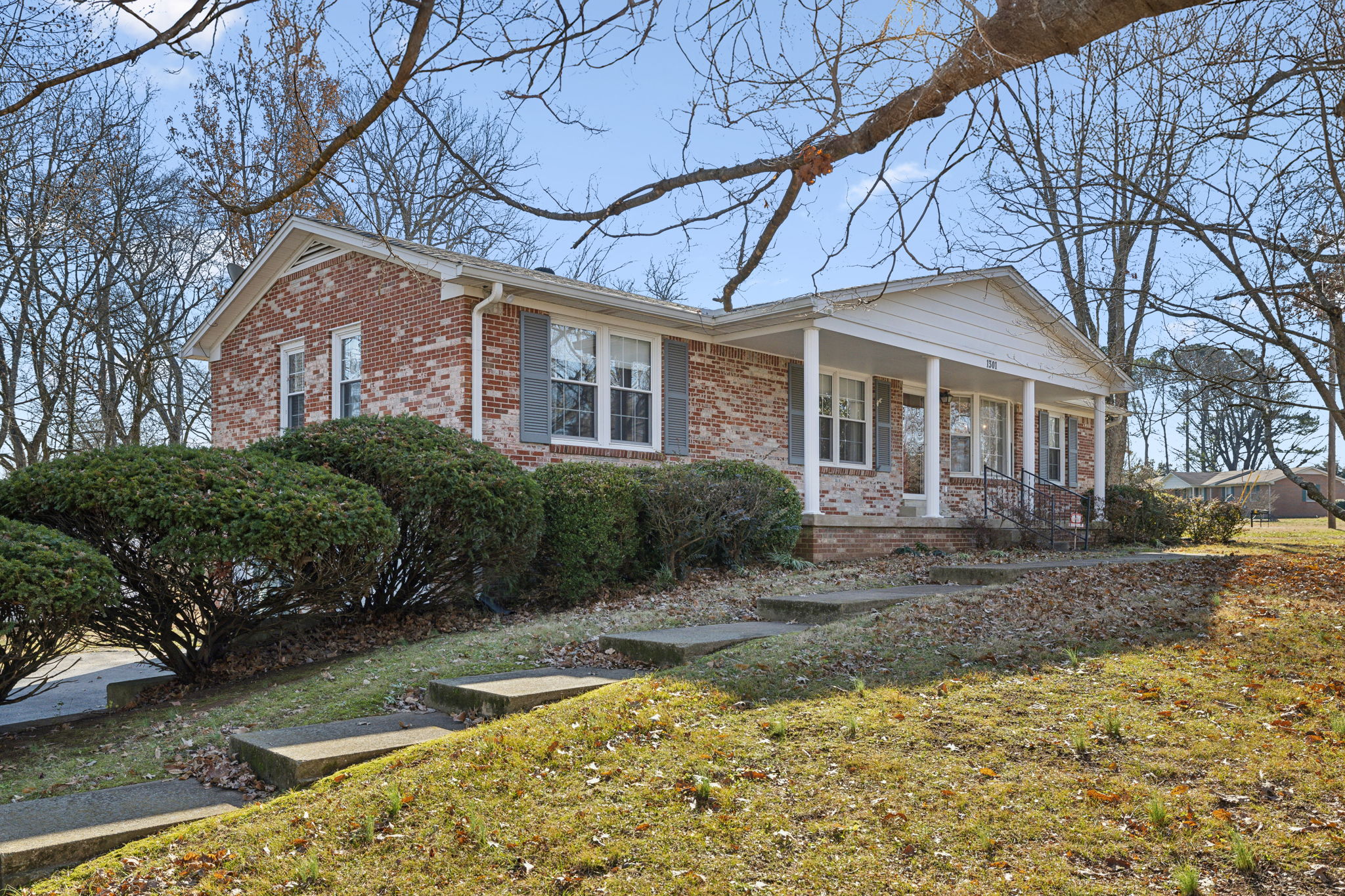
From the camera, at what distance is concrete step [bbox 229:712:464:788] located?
4.73 m

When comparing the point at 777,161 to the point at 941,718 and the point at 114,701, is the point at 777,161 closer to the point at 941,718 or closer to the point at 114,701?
the point at 941,718

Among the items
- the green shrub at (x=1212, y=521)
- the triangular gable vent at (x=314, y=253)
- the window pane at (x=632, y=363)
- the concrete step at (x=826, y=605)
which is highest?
the triangular gable vent at (x=314, y=253)

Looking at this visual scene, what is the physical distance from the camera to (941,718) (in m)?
4.90

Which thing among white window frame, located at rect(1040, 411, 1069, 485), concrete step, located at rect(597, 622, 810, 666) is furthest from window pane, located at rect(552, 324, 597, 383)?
white window frame, located at rect(1040, 411, 1069, 485)

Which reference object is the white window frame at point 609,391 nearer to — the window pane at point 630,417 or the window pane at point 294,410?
the window pane at point 630,417

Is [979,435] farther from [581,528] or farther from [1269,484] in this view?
[1269,484]

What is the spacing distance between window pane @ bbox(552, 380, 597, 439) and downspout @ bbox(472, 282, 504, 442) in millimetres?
1081

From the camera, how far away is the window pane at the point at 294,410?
559 inches

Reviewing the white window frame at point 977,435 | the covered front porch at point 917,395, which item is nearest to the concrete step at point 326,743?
the covered front porch at point 917,395

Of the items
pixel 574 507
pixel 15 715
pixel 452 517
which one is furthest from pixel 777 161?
pixel 15 715

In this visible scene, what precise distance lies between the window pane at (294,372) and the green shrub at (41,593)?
27.3ft

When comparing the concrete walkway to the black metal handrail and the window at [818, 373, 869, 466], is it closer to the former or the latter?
the window at [818, 373, 869, 466]

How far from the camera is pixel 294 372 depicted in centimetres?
1438

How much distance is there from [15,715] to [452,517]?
356cm
